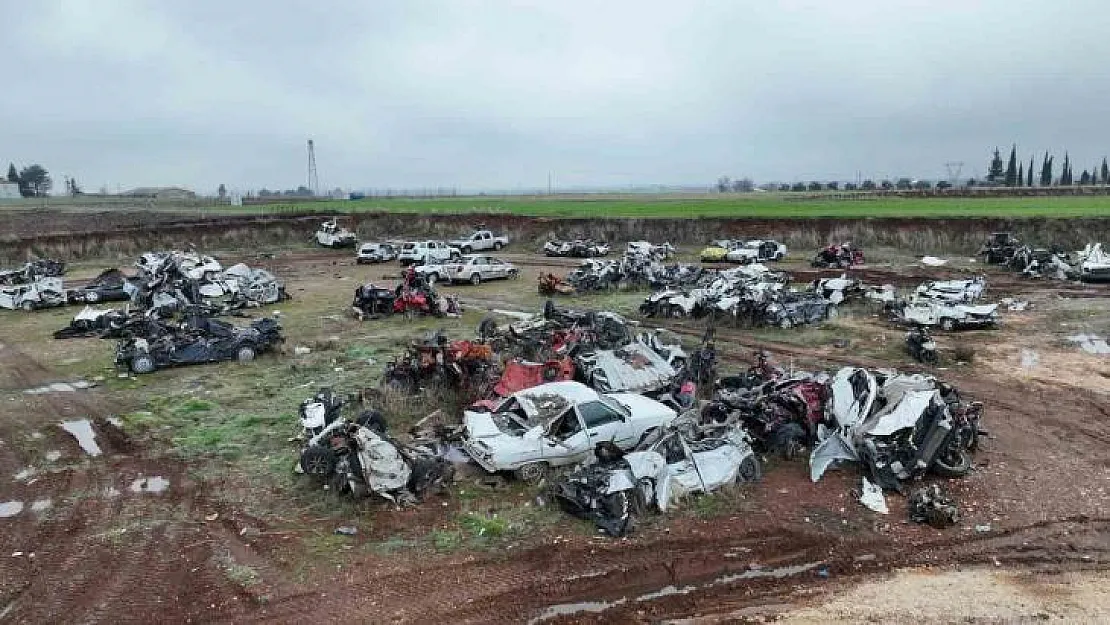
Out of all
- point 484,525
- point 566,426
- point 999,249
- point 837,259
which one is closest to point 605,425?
point 566,426

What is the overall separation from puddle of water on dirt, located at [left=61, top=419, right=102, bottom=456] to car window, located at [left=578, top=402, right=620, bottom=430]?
853 cm

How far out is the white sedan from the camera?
3484 cm

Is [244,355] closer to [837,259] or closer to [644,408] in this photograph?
[644,408]

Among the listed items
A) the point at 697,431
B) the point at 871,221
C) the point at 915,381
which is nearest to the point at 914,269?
the point at 871,221

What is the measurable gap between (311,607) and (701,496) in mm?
5551

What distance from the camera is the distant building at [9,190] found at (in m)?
119

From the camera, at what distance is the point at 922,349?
1911 centimetres

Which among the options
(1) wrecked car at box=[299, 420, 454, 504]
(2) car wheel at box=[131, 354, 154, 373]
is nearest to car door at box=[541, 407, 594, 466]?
(1) wrecked car at box=[299, 420, 454, 504]

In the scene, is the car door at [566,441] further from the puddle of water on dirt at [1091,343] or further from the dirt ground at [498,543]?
the puddle of water on dirt at [1091,343]

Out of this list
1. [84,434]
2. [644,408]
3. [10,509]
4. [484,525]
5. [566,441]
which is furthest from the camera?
[84,434]

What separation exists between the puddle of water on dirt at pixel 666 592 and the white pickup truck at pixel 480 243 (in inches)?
1570

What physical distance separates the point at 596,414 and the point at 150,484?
23.1ft

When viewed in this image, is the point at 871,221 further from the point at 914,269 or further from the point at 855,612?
the point at 855,612

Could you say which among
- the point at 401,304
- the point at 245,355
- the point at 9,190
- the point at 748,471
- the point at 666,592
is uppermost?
the point at 9,190
